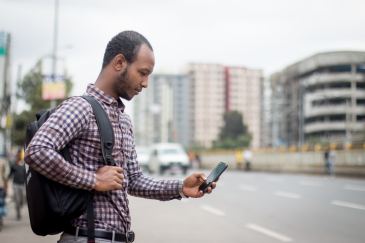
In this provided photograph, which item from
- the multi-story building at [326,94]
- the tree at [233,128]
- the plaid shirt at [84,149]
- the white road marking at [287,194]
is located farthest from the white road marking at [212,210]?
the tree at [233,128]

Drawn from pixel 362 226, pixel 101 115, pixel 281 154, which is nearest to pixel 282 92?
pixel 281 154

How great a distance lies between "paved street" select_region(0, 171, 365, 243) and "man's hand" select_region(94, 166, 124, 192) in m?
7.85

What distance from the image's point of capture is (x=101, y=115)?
2.78 metres

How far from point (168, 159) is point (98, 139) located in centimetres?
3931

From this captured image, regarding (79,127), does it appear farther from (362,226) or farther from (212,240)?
(362,226)

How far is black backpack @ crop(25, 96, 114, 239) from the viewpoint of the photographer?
262 centimetres

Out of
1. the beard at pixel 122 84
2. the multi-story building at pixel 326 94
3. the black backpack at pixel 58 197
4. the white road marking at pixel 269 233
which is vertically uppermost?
the multi-story building at pixel 326 94

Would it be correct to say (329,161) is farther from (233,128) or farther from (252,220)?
(233,128)

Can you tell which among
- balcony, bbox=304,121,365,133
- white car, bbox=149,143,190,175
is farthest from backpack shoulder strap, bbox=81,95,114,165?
balcony, bbox=304,121,365,133

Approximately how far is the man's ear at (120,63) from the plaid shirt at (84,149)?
0.13 metres

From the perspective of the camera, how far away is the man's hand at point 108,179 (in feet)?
8.81

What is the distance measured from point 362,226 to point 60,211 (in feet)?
33.3

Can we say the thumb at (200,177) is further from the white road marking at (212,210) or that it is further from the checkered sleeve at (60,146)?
the white road marking at (212,210)

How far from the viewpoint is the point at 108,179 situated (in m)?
2.70
